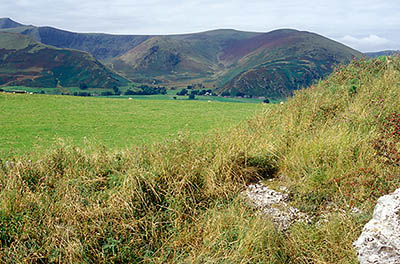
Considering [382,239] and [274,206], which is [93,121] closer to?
[274,206]

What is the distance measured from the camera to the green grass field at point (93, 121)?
8.57 m

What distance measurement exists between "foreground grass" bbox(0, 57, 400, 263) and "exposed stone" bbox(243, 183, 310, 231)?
15 cm

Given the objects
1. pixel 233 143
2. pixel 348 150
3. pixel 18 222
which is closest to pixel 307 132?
pixel 348 150

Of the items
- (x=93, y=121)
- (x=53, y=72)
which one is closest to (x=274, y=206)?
(x=93, y=121)

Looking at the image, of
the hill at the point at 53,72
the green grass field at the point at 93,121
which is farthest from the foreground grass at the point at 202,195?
the hill at the point at 53,72

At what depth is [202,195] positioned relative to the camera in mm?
5340

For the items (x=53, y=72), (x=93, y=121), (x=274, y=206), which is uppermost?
(x=93, y=121)

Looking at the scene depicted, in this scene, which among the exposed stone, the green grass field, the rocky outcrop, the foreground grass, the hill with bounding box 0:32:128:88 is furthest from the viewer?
the hill with bounding box 0:32:128:88

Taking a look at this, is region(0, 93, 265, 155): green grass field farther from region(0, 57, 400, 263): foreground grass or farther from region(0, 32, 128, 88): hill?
region(0, 32, 128, 88): hill

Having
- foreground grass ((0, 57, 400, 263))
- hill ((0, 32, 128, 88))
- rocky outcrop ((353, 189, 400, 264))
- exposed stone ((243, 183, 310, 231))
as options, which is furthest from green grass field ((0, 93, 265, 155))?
hill ((0, 32, 128, 88))

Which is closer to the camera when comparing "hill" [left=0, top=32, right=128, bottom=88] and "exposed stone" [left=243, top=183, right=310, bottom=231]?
"exposed stone" [left=243, top=183, right=310, bottom=231]

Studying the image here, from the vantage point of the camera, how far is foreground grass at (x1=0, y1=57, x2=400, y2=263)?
167 inches

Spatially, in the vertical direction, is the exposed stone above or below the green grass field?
below

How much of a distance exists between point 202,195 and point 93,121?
23.9 ft
